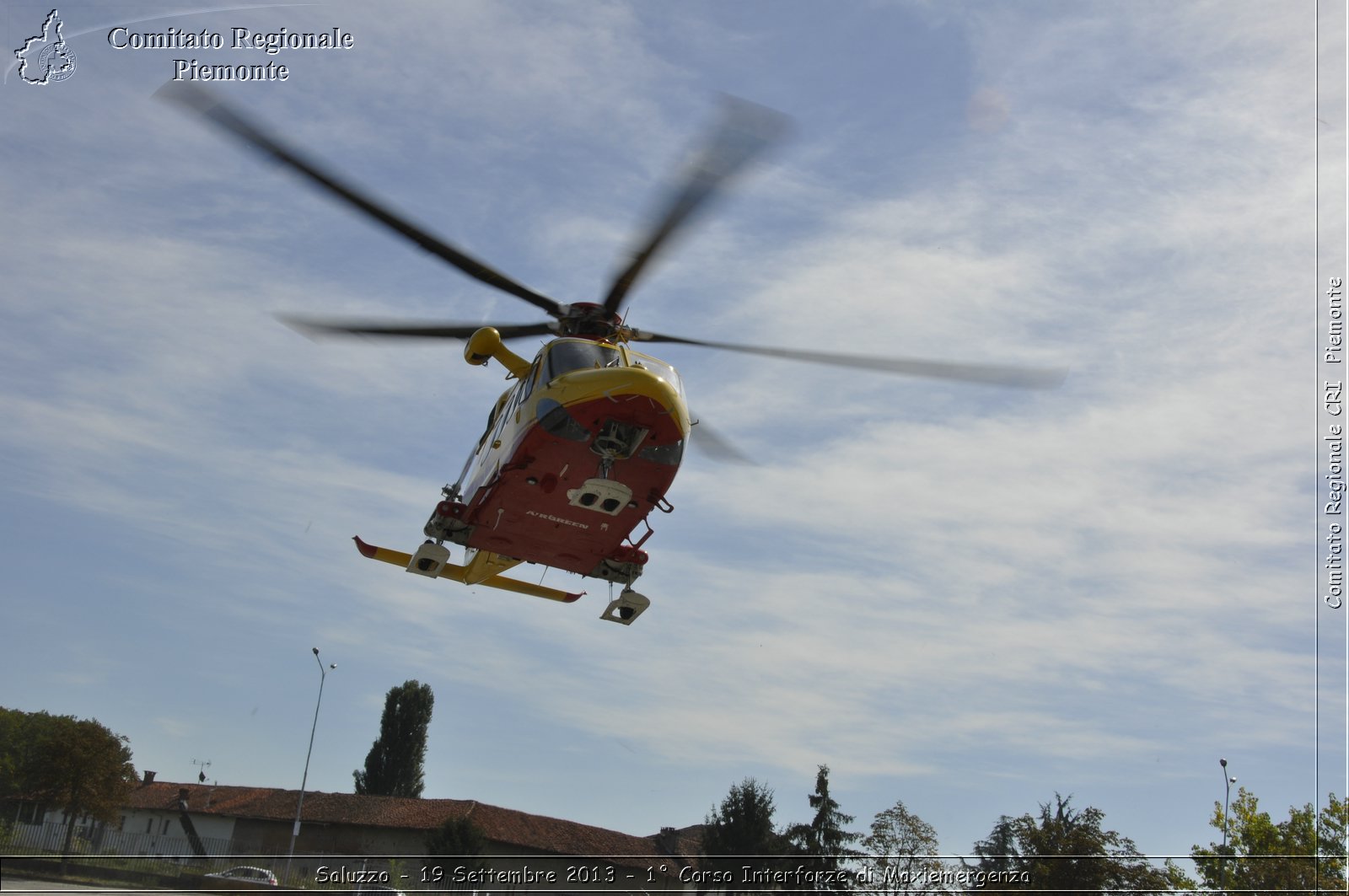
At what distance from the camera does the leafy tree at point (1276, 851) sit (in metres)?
30.2

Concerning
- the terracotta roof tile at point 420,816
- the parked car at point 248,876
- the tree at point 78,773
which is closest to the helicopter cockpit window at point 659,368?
the parked car at point 248,876

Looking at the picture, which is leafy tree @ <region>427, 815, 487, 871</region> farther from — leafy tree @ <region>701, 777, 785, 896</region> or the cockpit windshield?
the cockpit windshield

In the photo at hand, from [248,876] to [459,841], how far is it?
24497 millimetres

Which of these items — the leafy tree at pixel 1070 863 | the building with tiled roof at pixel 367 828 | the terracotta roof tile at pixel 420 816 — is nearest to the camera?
the leafy tree at pixel 1070 863

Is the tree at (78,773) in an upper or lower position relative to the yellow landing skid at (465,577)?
lower

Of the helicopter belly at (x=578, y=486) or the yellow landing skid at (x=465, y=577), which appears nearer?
the helicopter belly at (x=578, y=486)

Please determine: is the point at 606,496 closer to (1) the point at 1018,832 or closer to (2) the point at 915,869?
(2) the point at 915,869

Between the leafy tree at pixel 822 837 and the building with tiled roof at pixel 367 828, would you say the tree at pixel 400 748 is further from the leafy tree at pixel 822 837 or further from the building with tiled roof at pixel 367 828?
the leafy tree at pixel 822 837

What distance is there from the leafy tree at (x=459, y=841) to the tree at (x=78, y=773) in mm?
12483

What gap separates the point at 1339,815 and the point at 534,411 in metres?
35.7

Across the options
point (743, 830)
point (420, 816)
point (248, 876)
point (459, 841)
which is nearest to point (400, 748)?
point (420, 816)

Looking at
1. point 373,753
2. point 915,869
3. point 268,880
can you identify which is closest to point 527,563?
point 268,880

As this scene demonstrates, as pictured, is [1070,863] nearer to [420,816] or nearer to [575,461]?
[575,461]

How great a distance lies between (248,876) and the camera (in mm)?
20172
